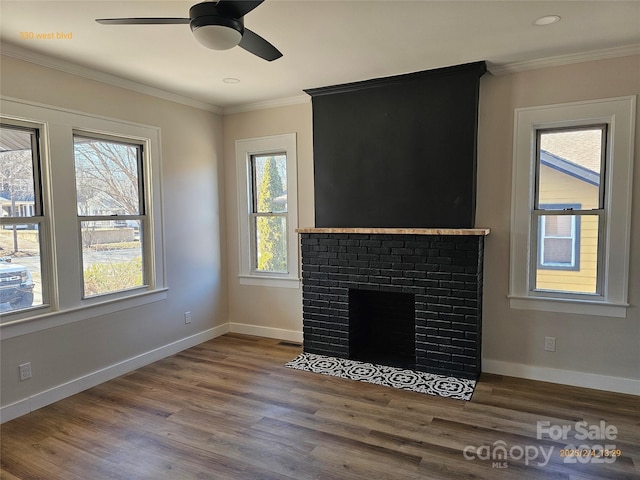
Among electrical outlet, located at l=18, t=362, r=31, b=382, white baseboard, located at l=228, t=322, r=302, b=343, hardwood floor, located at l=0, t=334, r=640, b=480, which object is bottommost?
hardwood floor, located at l=0, t=334, r=640, b=480

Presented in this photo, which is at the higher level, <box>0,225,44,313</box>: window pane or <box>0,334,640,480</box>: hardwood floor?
<box>0,225,44,313</box>: window pane

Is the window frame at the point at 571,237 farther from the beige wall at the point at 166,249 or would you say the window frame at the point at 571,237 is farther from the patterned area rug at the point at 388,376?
the beige wall at the point at 166,249

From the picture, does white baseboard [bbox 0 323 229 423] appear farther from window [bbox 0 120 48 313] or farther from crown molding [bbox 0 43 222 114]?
crown molding [bbox 0 43 222 114]

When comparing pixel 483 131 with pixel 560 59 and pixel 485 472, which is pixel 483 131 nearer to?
pixel 560 59

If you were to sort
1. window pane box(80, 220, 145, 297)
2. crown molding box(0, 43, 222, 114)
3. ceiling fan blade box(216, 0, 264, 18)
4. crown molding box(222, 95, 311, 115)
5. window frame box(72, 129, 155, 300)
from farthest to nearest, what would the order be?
crown molding box(222, 95, 311, 115)
window frame box(72, 129, 155, 300)
window pane box(80, 220, 145, 297)
crown molding box(0, 43, 222, 114)
ceiling fan blade box(216, 0, 264, 18)

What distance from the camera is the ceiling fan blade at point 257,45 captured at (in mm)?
2080

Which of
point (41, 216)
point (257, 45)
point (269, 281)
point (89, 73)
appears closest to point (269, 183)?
point (269, 281)

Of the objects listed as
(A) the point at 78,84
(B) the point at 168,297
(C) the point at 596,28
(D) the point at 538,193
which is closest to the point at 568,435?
(D) the point at 538,193

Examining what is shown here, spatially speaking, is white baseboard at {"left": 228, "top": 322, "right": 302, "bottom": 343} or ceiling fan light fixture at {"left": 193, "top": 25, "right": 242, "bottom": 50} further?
white baseboard at {"left": 228, "top": 322, "right": 302, "bottom": 343}

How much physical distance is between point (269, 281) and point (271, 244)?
422mm

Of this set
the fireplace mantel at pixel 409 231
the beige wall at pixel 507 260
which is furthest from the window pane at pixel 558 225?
the fireplace mantel at pixel 409 231

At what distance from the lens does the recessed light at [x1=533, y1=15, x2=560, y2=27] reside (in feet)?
8.11

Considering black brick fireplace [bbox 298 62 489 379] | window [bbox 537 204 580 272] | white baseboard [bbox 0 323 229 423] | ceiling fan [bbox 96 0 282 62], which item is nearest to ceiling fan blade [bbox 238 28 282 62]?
ceiling fan [bbox 96 0 282 62]

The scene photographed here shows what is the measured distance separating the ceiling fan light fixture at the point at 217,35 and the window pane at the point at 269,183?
247cm
